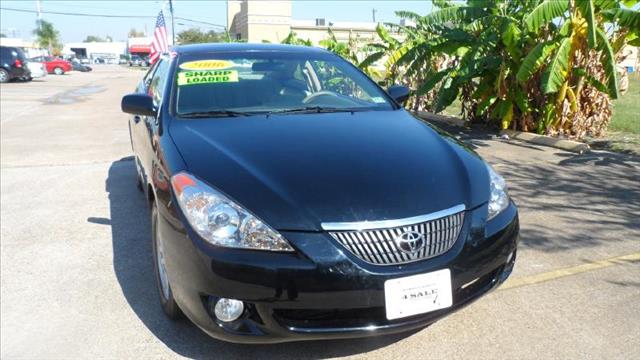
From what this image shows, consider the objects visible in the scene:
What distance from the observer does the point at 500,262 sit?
2.59 metres

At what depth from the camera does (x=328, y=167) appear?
2.63 meters

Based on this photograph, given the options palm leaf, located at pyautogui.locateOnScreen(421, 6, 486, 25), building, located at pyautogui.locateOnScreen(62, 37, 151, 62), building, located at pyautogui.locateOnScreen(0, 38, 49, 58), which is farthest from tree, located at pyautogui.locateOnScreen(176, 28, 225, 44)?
palm leaf, located at pyautogui.locateOnScreen(421, 6, 486, 25)

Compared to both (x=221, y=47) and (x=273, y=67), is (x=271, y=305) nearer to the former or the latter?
(x=273, y=67)

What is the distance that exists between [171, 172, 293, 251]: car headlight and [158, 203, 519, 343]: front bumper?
0.11 ft

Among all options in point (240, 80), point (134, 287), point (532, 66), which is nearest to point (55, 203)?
point (134, 287)

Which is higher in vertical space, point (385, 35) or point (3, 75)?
point (385, 35)

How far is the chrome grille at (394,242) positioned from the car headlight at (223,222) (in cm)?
27

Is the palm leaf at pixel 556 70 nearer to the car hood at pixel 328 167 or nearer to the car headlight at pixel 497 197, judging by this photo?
the car hood at pixel 328 167

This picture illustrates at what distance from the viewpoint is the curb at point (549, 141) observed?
7.41 meters

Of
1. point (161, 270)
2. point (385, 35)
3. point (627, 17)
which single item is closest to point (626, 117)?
point (627, 17)

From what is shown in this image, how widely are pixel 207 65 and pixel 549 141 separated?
5859mm

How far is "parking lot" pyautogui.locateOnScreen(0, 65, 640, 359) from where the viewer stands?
2.69m

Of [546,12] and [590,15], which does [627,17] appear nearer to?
[590,15]

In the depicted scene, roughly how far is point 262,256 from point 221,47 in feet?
8.31
